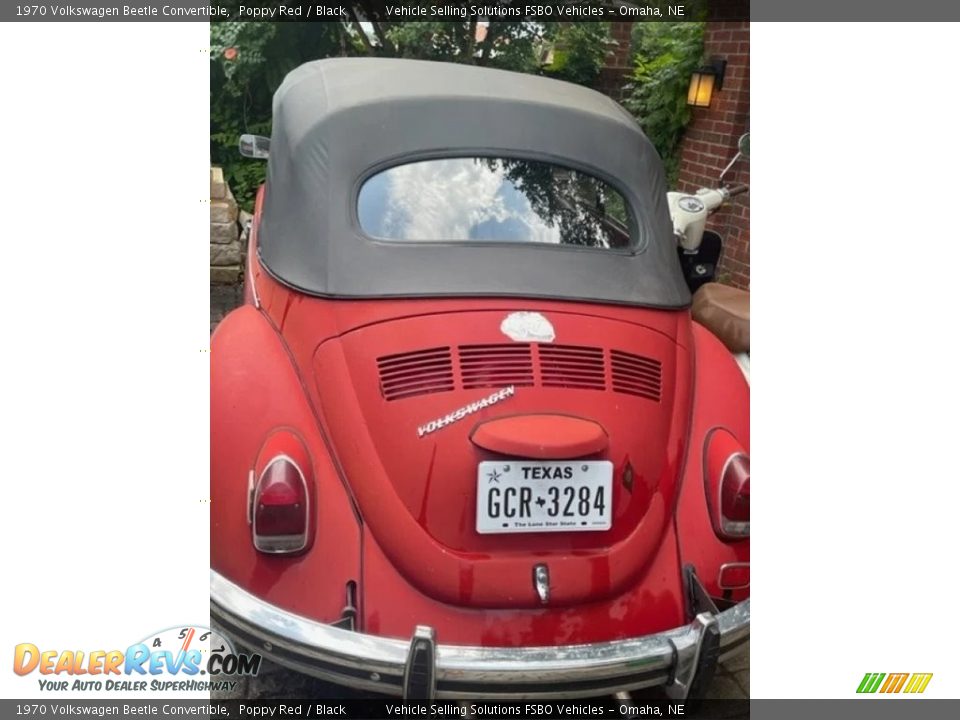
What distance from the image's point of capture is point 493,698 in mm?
2121

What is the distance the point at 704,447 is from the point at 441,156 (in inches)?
57.8

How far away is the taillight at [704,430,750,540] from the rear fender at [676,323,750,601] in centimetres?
2

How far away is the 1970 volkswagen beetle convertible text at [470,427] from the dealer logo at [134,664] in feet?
0.41

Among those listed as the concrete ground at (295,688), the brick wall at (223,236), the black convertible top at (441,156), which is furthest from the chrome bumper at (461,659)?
the brick wall at (223,236)

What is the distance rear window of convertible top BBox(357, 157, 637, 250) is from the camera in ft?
9.16

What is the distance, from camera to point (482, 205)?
9.33ft

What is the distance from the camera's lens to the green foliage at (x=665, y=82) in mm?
5156

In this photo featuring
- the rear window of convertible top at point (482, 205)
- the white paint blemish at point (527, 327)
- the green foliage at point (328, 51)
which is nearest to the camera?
the white paint blemish at point (527, 327)

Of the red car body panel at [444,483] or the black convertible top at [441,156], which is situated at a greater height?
the black convertible top at [441,156]

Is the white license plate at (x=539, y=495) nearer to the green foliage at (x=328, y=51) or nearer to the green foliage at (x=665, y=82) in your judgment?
the green foliage at (x=328, y=51)

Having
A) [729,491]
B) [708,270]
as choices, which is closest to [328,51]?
[708,270]
